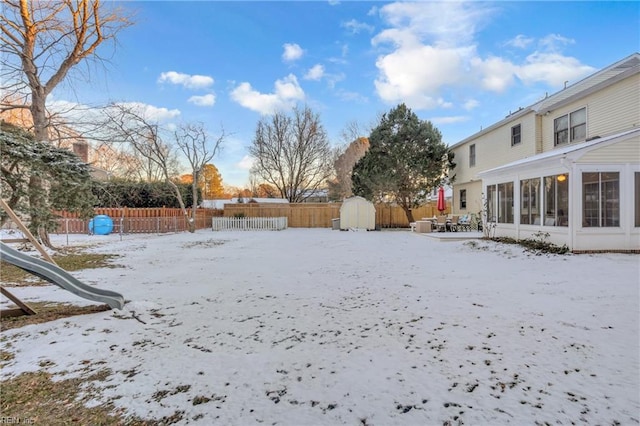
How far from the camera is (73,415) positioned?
7.04 feet

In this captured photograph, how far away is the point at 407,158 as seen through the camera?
61.2ft

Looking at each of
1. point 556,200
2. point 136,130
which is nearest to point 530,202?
point 556,200

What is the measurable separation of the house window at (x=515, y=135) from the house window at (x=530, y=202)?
15.6 feet

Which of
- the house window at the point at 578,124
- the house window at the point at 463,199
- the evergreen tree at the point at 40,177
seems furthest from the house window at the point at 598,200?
the evergreen tree at the point at 40,177

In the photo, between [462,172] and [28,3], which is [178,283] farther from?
[462,172]

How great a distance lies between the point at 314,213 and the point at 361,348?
19.6 metres

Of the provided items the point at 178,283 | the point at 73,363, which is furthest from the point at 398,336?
the point at 178,283

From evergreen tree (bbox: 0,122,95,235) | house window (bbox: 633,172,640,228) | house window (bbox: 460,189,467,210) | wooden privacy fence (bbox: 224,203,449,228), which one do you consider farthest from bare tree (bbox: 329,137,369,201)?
evergreen tree (bbox: 0,122,95,235)

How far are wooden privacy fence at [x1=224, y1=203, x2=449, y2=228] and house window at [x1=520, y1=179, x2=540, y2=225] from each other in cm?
1066

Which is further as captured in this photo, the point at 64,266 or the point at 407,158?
the point at 407,158

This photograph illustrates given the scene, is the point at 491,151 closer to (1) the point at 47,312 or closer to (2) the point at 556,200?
(2) the point at 556,200

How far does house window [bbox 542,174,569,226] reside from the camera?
28.9ft

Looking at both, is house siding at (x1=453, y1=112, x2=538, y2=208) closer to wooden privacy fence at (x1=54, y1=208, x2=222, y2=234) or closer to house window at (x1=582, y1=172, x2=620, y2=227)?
house window at (x1=582, y1=172, x2=620, y2=227)

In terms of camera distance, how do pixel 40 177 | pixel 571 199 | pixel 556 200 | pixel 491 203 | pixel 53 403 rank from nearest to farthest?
1. pixel 53 403
2. pixel 40 177
3. pixel 571 199
4. pixel 556 200
5. pixel 491 203
